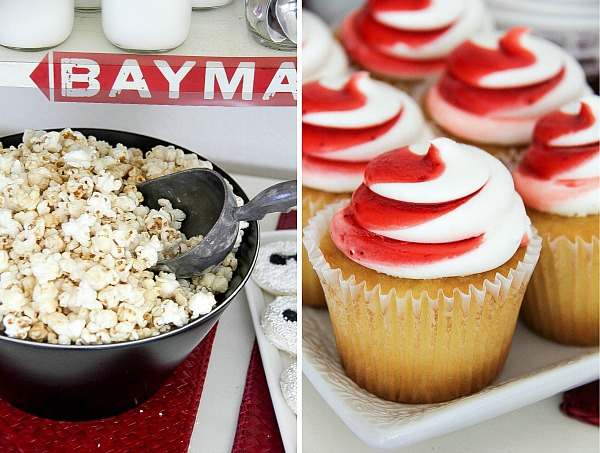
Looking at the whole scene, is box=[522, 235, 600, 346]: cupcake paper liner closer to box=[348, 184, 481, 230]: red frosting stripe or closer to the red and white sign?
box=[348, 184, 481, 230]: red frosting stripe

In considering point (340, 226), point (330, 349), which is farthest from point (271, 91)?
point (330, 349)

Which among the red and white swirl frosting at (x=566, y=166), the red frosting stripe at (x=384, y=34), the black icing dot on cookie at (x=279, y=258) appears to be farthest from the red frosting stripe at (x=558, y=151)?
the black icing dot on cookie at (x=279, y=258)

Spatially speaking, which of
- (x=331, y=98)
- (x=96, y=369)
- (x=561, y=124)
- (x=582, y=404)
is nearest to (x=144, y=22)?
(x=331, y=98)

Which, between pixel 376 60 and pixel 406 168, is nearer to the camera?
pixel 406 168

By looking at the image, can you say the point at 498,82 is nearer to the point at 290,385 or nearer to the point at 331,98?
the point at 331,98

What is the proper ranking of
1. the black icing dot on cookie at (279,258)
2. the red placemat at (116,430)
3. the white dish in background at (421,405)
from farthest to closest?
the black icing dot on cookie at (279,258), the red placemat at (116,430), the white dish in background at (421,405)

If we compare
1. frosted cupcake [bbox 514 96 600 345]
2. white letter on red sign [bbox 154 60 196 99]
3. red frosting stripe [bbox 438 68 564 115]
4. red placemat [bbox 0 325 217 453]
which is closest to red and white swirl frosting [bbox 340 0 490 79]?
red frosting stripe [bbox 438 68 564 115]

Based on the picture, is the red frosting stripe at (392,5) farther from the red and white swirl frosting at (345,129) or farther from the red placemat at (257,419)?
the red placemat at (257,419)
